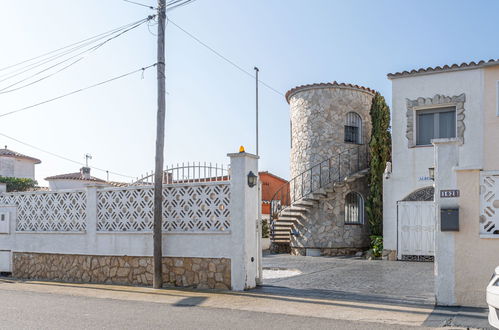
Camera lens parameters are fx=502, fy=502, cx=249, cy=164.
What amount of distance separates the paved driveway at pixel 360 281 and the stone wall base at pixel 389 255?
0.48 meters

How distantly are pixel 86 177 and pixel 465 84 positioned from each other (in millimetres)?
25861

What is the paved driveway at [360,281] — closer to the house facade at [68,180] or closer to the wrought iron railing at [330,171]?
the wrought iron railing at [330,171]

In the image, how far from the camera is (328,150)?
1905cm

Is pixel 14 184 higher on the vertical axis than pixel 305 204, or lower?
higher

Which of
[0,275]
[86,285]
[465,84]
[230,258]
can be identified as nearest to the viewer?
[230,258]

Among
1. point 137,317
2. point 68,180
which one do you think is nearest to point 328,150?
point 137,317

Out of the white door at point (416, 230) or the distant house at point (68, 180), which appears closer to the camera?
the white door at point (416, 230)

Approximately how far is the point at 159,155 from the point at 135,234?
185 centimetres

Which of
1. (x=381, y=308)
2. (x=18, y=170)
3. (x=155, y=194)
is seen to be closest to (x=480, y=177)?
(x=381, y=308)

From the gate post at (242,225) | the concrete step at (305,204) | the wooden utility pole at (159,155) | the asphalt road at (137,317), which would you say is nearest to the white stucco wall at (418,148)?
the concrete step at (305,204)

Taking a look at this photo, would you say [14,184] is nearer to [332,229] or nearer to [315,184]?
[315,184]

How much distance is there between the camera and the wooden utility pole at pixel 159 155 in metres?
10.4

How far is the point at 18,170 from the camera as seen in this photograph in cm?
3838

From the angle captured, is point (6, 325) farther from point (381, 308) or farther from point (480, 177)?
point (480, 177)
